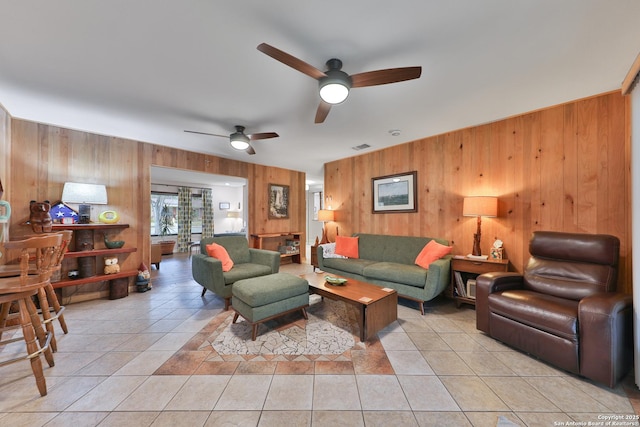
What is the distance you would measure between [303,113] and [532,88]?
7.77ft

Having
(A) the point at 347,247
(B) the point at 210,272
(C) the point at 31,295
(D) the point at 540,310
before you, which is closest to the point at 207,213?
(B) the point at 210,272

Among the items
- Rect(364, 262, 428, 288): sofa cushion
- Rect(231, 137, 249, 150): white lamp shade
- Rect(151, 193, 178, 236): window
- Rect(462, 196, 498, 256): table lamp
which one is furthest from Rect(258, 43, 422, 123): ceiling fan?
Rect(151, 193, 178, 236): window

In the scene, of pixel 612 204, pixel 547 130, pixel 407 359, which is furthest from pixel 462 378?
pixel 547 130

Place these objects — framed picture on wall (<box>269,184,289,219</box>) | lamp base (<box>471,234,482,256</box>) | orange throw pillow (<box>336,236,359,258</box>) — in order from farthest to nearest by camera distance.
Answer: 1. framed picture on wall (<box>269,184,289,219</box>)
2. orange throw pillow (<box>336,236,359,258</box>)
3. lamp base (<box>471,234,482,256</box>)

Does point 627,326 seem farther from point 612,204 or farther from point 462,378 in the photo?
point 612,204

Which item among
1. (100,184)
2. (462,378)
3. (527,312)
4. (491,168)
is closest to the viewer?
(462,378)

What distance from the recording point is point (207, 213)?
807 centimetres

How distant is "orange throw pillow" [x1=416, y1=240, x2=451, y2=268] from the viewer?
10.2 feet

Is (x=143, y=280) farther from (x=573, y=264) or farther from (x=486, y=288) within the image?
(x=573, y=264)

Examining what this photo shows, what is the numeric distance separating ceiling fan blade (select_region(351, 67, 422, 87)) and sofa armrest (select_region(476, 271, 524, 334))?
1.95 metres

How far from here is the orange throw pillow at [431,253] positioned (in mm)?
3117

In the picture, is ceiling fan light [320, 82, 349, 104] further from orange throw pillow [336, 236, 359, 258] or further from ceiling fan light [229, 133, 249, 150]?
orange throw pillow [336, 236, 359, 258]

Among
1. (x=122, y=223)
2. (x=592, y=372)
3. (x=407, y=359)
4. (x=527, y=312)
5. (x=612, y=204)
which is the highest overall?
(x=612, y=204)

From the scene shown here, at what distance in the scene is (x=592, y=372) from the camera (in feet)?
5.22
